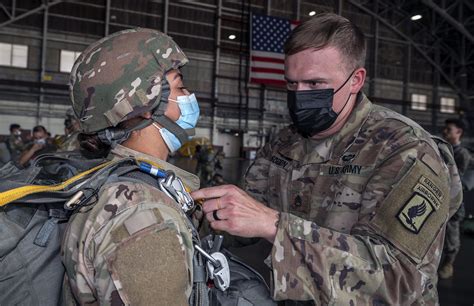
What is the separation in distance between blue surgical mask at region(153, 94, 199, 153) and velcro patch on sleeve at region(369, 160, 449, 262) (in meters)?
0.67

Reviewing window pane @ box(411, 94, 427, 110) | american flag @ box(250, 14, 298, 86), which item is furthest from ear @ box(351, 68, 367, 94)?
window pane @ box(411, 94, 427, 110)

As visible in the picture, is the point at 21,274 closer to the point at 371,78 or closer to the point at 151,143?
the point at 151,143

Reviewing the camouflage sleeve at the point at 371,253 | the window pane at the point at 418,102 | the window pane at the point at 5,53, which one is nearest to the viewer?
the camouflage sleeve at the point at 371,253

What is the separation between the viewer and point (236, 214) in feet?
4.05

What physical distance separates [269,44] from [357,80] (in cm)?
1772

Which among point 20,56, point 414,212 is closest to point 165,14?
point 20,56

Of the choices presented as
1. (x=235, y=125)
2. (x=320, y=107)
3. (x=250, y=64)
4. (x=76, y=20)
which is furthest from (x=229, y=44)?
(x=320, y=107)

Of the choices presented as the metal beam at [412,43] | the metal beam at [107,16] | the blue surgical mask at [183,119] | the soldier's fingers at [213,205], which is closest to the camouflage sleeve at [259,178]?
the blue surgical mask at [183,119]

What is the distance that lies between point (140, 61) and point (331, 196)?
2.82 ft

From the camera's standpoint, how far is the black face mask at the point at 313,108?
1691 millimetres

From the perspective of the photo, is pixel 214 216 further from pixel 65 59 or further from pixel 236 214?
pixel 65 59

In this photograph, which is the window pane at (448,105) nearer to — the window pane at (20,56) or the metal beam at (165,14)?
the metal beam at (165,14)

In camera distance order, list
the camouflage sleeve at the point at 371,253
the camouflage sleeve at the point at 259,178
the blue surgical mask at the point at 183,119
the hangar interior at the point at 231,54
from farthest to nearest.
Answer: the hangar interior at the point at 231,54, the camouflage sleeve at the point at 259,178, the blue surgical mask at the point at 183,119, the camouflage sleeve at the point at 371,253

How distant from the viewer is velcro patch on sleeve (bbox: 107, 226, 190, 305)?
3.12ft
